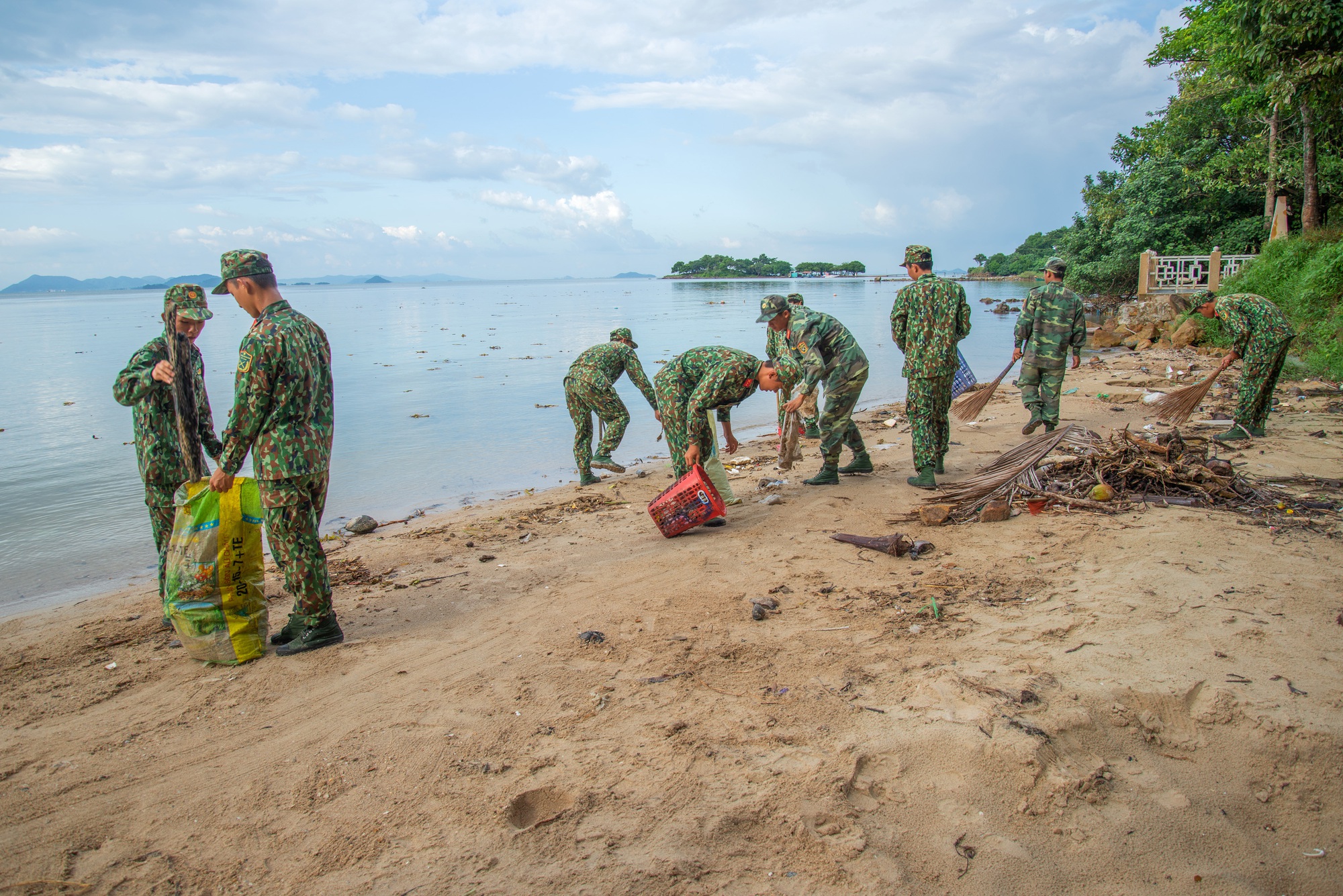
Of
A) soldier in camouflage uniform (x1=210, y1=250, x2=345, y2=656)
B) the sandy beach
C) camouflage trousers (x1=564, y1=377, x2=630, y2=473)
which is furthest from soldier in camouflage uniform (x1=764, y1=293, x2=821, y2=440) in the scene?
soldier in camouflage uniform (x1=210, y1=250, x2=345, y2=656)

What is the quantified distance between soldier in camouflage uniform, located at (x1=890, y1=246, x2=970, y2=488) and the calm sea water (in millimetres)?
4589

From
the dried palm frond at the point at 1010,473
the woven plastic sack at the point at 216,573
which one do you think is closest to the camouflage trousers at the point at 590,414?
the dried palm frond at the point at 1010,473

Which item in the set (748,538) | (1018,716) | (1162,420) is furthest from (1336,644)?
(1162,420)

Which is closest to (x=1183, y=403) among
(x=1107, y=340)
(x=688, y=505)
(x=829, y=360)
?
(x=829, y=360)

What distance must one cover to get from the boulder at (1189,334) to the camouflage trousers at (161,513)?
751 inches

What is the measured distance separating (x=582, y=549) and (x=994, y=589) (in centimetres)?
310

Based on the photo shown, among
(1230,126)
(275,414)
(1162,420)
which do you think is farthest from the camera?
(1230,126)

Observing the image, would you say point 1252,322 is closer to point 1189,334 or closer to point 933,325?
point 933,325

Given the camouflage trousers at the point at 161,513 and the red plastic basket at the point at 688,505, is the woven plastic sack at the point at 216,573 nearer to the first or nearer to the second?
the camouflage trousers at the point at 161,513

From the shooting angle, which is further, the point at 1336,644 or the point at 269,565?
the point at 269,565

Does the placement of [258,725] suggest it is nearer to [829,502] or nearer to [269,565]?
[269,565]

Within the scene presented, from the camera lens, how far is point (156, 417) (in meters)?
4.41

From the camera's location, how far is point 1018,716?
3.02 m

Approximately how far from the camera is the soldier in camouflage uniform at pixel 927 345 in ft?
22.3
